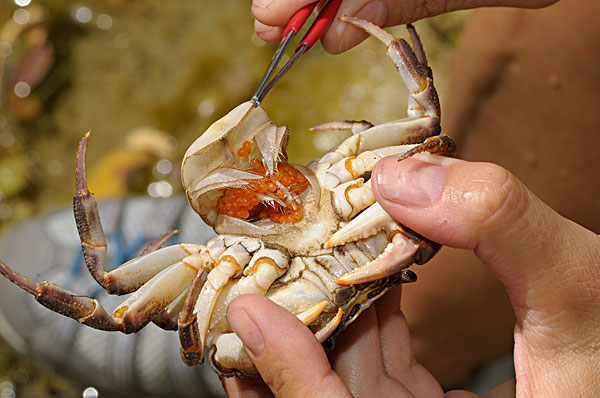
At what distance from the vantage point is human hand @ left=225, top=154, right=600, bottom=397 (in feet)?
3.87

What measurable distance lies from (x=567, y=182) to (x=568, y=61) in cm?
54

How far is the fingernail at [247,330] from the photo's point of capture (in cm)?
126

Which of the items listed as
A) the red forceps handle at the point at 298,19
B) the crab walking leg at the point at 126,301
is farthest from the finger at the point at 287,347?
the red forceps handle at the point at 298,19

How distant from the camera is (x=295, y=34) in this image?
156cm

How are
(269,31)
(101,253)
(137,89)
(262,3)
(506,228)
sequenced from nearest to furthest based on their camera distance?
(506,228)
(101,253)
(262,3)
(269,31)
(137,89)

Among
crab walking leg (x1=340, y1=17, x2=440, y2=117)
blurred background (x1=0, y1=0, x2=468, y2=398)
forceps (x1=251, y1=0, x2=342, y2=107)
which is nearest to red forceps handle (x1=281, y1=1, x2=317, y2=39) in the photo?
forceps (x1=251, y1=0, x2=342, y2=107)

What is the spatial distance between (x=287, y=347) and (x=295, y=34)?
2.87 ft

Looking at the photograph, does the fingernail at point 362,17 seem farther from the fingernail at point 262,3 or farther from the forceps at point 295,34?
the fingernail at point 262,3

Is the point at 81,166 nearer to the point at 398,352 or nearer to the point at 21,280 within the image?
the point at 21,280

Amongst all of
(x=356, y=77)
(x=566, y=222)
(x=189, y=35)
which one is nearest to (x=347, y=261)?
(x=566, y=222)

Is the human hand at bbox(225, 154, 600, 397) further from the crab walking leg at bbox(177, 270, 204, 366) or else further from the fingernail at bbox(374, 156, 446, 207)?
the crab walking leg at bbox(177, 270, 204, 366)

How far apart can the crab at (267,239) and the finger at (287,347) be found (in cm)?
17

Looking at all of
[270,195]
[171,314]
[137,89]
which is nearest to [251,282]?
[270,195]

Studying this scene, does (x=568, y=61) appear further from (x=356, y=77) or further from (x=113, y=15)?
(x=113, y=15)
